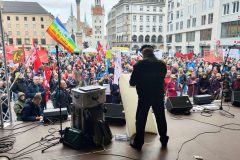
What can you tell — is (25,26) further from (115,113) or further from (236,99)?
(236,99)

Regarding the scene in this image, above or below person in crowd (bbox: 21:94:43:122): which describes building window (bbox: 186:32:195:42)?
above

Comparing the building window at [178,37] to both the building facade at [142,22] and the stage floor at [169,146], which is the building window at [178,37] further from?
the stage floor at [169,146]

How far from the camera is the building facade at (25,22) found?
224ft

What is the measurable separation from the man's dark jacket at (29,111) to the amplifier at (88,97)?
1.97 metres

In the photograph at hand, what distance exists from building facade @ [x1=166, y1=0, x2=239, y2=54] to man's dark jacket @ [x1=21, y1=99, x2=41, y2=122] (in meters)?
21.8

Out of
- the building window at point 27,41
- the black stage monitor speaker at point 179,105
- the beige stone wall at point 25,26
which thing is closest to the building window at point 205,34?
the black stage monitor speaker at point 179,105

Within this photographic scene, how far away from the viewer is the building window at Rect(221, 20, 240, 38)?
28.1 meters

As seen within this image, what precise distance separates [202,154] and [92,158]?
6.48ft

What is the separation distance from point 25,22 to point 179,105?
74.8m

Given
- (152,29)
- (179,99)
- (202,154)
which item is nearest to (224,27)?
(179,99)

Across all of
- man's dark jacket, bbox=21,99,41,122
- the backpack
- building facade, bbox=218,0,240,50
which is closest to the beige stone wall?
building facade, bbox=218,0,240,50

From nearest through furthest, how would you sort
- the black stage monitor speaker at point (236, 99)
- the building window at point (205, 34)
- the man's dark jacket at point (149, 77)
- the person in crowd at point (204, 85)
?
1. the man's dark jacket at point (149, 77)
2. the black stage monitor speaker at point (236, 99)
3. the person in crowd at point (204, 85)
4. the building window at point (205, 34)

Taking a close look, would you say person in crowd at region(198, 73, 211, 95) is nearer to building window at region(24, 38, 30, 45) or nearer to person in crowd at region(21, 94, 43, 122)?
person in crowd at region(21, 94, 43, 122)

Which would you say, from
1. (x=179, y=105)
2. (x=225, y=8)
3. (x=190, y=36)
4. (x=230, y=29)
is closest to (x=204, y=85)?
(x=179, y=105)
